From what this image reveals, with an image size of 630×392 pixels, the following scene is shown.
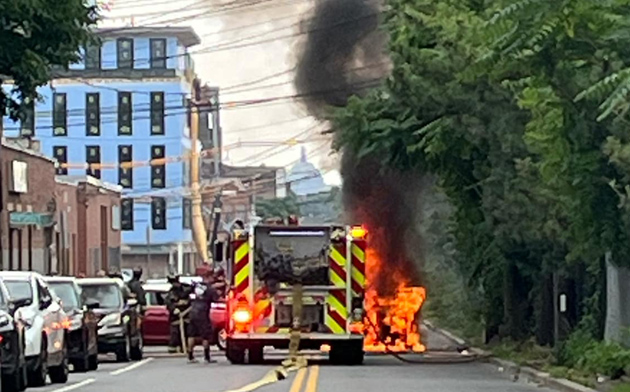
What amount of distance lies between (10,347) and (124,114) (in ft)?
226

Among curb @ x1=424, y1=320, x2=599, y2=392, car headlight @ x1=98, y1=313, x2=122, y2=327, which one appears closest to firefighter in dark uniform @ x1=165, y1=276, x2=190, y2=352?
car headlight @ x1=98, y1=313, x2=122, y2=327

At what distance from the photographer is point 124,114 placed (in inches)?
3568

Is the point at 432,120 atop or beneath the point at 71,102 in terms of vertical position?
beneath

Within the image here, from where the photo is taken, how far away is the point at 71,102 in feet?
294

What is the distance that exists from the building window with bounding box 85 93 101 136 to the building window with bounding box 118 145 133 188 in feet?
6.09

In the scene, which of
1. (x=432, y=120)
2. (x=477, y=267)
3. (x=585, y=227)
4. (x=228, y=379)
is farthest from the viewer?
(x=477, y=267)

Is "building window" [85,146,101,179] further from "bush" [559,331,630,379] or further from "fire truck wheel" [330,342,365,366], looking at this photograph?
"bush" [559,331,630,379]

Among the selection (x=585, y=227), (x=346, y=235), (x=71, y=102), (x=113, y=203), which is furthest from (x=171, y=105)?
(x=585, y=227)

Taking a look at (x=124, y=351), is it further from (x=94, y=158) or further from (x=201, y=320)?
(x=94, y=158)

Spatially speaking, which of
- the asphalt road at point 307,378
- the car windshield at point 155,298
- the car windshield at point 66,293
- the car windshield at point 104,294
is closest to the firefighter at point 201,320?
the asphalt road at point 307,378

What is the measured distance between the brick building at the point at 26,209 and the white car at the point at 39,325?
19810mm

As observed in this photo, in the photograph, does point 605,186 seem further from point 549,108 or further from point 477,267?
point 477,267

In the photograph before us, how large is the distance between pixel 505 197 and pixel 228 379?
7.02m

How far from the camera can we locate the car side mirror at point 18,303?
22.6 m
